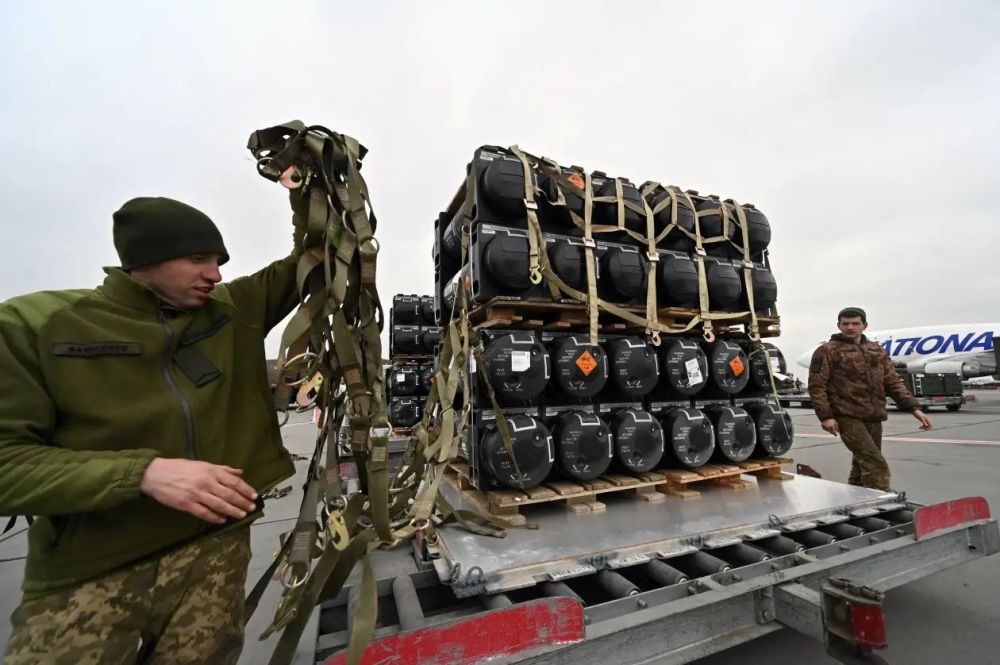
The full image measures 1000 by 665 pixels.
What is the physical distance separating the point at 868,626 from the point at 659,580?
797mm

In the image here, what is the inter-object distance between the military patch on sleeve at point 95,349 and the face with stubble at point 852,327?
5262mm

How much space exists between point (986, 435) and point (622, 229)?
10.9m

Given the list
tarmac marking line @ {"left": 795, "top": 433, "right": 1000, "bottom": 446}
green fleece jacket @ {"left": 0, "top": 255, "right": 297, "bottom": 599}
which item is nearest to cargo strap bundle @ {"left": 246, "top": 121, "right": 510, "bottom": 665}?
green fleece jacket @ {"left": 0, "top": 255, "right": 297, "bottom": 599}

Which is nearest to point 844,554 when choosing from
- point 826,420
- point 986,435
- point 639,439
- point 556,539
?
point 639,439

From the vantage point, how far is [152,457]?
3.81 feet

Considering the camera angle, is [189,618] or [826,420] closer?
[189,618]

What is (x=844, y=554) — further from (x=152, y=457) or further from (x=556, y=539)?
(x=152, y=457)

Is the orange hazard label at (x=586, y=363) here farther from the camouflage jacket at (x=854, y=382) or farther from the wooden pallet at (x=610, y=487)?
the camouflage jacket at (x=854, y=382)

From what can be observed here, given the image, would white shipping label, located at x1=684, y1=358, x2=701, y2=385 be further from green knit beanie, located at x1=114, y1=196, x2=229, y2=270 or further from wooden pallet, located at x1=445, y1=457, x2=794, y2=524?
green knit beanie, located at x1=114, y1=196, x2=229, y2=270

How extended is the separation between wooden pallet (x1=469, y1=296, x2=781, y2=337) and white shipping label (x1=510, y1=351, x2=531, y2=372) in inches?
11.4

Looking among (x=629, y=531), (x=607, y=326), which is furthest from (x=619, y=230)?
(x=629, y=531)

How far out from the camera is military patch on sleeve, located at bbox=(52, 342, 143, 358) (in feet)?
4.01

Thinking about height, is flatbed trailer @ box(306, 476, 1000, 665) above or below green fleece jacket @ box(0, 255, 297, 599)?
below

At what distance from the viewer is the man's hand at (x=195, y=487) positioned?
3.70 feet
